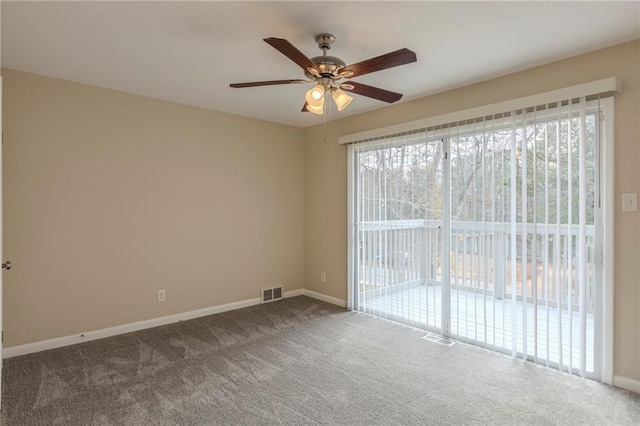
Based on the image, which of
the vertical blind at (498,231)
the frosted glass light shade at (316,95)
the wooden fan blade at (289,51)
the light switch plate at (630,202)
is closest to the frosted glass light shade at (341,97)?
the frosted glass light shade at (316,95)

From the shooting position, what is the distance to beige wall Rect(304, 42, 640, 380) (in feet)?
7.73

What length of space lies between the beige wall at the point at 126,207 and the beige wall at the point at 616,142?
746 millimetres

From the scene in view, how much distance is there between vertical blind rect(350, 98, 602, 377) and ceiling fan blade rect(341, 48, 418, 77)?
1446 millimetres

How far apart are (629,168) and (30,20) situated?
13.3 feet

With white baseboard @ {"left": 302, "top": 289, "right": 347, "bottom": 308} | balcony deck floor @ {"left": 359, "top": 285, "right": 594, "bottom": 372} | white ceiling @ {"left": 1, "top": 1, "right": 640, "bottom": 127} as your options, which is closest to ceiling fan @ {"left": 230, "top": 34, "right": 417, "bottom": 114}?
white ceiling @ {"left": 1, "top": 1, "right": 640, "bottom": 127}

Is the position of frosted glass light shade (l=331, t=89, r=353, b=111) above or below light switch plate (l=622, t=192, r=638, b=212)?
above

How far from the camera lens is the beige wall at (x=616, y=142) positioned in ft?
7.73

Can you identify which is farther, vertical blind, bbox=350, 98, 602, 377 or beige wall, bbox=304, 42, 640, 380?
vertical blind, bbox=350, 98, 602, 377

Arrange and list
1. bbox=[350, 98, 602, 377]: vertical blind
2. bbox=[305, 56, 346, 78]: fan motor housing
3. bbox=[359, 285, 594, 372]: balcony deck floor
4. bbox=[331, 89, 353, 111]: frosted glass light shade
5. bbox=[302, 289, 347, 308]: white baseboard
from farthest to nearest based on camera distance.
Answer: bbox=[302, 289, 347, 308]: white baseboard
bbox=[359, 285, 594, 372]: balcony deck floor
bbox=[350, 98, 602, 377]: vertical blind
bbox=[331, 89, 353, 111]: frosted glass light shade
bbox=[305, 56, 346, 78]: fan motor housing

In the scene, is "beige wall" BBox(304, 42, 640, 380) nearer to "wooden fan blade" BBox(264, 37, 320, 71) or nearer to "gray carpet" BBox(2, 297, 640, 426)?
"gray carpet" BBox(2, 297, 640, 426)

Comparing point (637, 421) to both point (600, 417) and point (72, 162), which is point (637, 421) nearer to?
point (600, 417)

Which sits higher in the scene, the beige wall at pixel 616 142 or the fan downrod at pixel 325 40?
the fan downrod at pixel 325 40

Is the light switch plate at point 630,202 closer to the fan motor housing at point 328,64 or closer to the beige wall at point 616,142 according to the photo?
the beige wall at point 616,142

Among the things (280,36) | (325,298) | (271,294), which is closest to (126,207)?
(271,294)
